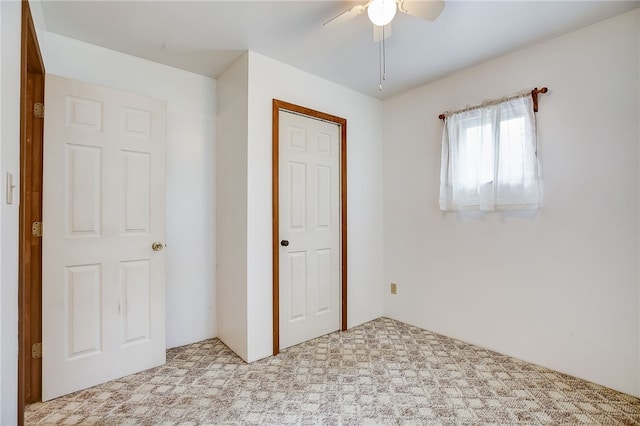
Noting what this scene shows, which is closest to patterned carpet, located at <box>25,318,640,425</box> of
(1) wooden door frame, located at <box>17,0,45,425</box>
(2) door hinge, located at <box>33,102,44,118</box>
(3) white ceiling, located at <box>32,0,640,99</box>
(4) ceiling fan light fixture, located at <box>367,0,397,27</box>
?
(1) wooden door frame, located at <box>17,0,45,425</box>

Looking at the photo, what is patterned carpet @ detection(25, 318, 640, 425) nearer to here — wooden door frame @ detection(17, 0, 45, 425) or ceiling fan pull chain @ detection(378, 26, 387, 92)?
wooden door frame @ detection(17, 0, 45, 425)

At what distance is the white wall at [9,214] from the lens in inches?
44.0

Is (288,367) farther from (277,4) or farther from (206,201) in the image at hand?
(277,4)

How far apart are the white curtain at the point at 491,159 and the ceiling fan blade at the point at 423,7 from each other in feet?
3.81

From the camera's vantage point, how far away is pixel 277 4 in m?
1.91

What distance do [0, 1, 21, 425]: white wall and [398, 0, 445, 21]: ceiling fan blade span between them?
5.45 feet

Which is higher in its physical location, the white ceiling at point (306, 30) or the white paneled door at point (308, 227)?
the white ceiling at point (306, 30)

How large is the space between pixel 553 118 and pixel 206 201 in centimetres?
281

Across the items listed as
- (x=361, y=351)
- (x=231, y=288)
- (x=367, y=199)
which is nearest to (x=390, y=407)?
(x=361, y=351)

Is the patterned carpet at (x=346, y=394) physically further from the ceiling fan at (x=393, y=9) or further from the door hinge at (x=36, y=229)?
the ceiling fan at (x=393, y=9)

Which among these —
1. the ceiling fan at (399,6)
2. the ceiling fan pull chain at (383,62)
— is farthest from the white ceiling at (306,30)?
the ceiling fan at (399,6)

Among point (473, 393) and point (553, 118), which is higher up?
point (553, 118)

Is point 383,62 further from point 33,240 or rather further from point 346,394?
point 33,240

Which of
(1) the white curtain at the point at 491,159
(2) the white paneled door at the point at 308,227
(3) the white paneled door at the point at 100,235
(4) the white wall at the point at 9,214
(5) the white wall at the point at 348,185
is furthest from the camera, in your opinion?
(2) the white paneled door at the point at 308,227
